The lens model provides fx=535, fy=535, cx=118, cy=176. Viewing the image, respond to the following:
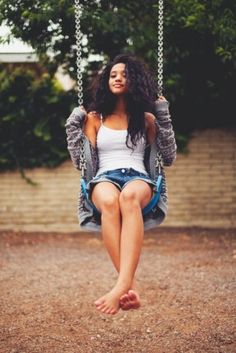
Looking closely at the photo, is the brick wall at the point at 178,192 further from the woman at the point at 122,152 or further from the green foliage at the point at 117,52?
the woman at the point at 122,152

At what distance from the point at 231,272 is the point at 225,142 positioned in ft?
12.2

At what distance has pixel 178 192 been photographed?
31.2 ft

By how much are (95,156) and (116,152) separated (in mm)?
149

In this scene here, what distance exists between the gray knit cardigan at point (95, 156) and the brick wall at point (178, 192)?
5.77 metres

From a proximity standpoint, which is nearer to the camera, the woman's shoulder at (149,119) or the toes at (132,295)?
the toes at (132,295)

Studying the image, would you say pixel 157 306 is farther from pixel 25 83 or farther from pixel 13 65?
pixel 13 65

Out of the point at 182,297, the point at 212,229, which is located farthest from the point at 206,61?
the point at 182,297

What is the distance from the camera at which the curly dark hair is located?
378cm

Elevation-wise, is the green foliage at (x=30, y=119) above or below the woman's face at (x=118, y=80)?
below

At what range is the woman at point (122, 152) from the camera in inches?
131

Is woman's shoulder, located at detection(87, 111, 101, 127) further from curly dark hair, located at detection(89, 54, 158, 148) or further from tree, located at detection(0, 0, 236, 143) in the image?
tree, located at detection(0, 0, 236, 143)

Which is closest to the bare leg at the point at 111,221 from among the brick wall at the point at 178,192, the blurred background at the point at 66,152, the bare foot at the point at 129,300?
the bare foot at the point at 129,300

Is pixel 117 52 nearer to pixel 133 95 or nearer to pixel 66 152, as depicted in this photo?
pixel 66 152

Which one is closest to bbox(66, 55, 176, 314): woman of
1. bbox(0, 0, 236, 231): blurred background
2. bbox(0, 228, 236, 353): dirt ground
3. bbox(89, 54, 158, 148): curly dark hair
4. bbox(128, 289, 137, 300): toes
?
bbox(89, 54, 158, 148): curly dark hair
